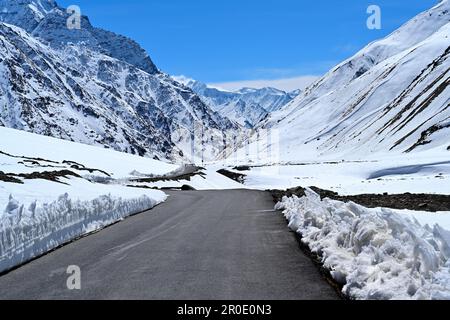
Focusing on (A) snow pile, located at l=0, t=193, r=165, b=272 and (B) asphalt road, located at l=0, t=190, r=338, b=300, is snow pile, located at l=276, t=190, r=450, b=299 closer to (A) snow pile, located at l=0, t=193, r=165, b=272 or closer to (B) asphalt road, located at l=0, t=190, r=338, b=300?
(B) asphalt road, located at l=0, t=190, r=338, b=300

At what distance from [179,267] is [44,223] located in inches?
191

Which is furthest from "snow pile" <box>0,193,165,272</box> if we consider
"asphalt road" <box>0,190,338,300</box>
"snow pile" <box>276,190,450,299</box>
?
"snow pile" <box>276,190,450,299</box>

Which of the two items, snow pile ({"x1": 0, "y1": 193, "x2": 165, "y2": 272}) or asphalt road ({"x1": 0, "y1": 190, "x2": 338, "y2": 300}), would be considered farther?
snow pile ({"x1": 0, "y1": 193, "x2": 165, "y2": 272})

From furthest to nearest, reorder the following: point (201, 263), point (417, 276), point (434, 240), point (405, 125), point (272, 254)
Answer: point (405, 125) < point (272, 254) < point (201, 263) < point (434, 240) < point (417, 276)

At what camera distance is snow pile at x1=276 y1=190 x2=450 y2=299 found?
729 centimetres

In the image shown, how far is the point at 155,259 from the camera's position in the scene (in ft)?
37.3

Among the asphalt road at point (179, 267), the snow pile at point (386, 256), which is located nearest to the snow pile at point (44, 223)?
the asphalt road at point (179, 267)

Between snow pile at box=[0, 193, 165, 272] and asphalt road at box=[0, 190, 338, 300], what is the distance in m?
0.42

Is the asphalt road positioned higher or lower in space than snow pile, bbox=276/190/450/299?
lower

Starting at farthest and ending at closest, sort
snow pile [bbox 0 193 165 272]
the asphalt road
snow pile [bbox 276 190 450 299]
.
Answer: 1. snow pile [bbox 0 193 165 272]
2. the asphalt road
3. snow pile [bbox 276 190 450 299]
